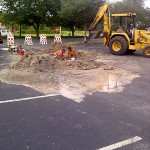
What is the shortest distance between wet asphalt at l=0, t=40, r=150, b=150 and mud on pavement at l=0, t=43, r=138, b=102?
1.95 feet

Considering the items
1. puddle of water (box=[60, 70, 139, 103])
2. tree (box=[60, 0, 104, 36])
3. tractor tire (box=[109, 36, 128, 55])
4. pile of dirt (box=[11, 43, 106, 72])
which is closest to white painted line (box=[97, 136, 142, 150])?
puddle of water (box=[60, 70, 139, 103])

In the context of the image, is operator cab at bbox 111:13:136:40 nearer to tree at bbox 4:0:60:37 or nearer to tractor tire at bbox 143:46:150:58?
tractor tire at bbox 143:46:150:58

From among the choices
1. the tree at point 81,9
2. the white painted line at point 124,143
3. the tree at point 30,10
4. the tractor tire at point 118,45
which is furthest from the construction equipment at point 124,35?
the tree at point 30,10

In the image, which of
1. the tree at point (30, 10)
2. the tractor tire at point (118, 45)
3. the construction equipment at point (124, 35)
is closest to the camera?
the construction equipment at point (124, 35)

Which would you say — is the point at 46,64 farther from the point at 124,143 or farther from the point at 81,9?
the point at 81,9

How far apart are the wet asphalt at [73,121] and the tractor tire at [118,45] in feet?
30.5

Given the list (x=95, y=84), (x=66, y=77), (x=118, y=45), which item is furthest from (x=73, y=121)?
Result: (x=118, y=45)

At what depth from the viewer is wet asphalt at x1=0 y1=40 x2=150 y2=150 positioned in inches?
192

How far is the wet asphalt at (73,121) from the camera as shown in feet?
16.0

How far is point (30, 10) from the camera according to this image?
37.7m

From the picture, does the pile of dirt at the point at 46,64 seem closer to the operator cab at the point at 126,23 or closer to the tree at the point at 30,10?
the operator cab at the point at 126,23

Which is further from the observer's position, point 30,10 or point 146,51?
point 30,10

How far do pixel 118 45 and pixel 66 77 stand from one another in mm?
8423

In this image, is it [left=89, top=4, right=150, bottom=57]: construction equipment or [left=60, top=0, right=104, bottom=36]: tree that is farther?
[left=60, top=0, right=104, bottom=36]: tree
